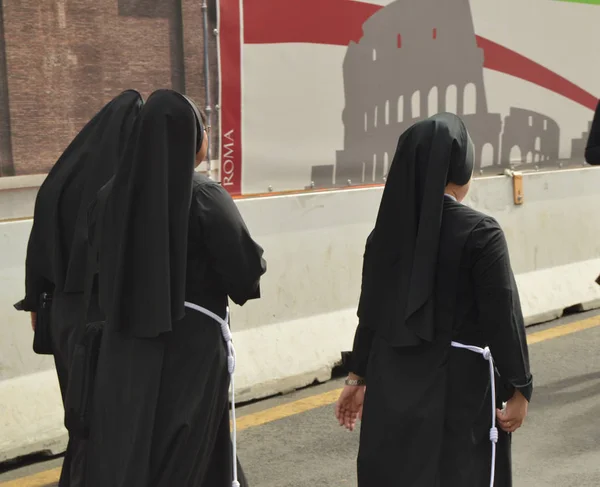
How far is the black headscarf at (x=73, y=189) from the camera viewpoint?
4.56m

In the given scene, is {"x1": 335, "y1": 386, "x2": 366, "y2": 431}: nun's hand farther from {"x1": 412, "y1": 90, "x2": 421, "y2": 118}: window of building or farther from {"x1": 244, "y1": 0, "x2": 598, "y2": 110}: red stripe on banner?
{"x1": 412, "y1": 90, "x2": 421, "y2": 118}: window of building

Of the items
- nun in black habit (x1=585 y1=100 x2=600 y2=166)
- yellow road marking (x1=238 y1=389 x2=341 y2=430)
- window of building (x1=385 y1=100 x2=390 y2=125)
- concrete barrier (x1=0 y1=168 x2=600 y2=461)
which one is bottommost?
yellow road marking (x1=238 y1=389 x2=341 y2=430)

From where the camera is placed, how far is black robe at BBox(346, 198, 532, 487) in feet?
11.3

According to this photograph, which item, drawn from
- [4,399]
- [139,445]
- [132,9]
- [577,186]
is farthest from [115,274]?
[577,186]

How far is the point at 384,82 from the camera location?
24.0 feet

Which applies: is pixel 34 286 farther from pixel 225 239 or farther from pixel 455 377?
pixel 455 377

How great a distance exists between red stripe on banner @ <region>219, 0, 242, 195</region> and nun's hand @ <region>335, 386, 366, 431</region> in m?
2.75

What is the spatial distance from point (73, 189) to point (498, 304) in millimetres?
2096

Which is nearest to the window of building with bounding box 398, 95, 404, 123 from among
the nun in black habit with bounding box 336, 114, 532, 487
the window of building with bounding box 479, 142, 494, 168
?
the window of building with bounding box 479, 142, 494, 168

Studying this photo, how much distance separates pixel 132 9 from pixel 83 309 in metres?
2.27

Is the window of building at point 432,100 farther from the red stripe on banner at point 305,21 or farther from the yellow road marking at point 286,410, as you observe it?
the yellow road marking at point 286,410

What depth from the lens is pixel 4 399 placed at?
5.47 m

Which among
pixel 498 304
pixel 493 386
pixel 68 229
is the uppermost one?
pixel 68 229

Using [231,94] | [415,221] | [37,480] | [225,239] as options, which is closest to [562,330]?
[231,94]
